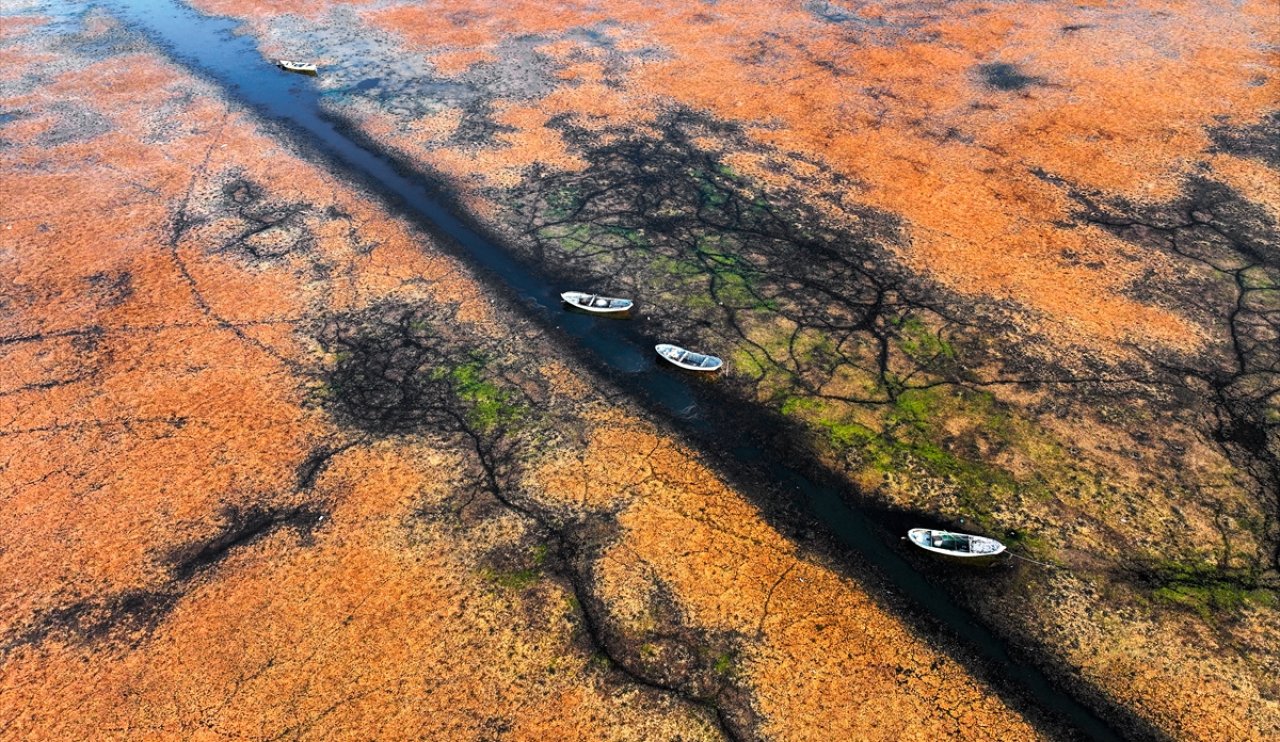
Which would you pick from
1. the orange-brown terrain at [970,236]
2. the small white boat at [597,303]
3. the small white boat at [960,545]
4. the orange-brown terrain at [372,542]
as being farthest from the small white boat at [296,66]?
the small white boat at [960,545]

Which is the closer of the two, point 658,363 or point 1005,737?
point 1005,737

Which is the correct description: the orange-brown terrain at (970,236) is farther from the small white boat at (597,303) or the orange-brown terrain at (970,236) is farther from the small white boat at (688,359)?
the small white boat at (597,303)

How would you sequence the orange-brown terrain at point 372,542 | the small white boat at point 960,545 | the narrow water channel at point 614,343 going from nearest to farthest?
the orange-brown terrain at point 372,542 < the narrow water channel at point 614,343 < the small white boat at point 960,545

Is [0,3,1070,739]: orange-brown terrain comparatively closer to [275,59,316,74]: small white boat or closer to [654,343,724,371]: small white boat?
[654,343,724,371]: small white boat

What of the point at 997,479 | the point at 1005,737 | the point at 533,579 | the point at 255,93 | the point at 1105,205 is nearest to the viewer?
the point at 1005,737

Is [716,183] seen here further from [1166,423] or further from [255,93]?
[255,93]

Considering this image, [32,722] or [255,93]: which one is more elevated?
[255,93]

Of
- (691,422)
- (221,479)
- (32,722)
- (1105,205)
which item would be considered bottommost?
(32,722)

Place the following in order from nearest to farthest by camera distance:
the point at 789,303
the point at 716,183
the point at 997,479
Result: the point at 997,479 → the point at 789,303 → the point at 716,183

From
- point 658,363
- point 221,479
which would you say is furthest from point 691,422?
point 221,479
